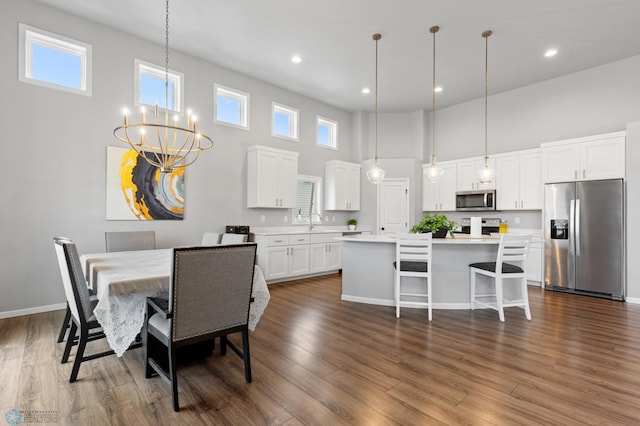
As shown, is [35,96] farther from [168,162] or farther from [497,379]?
[497,379]

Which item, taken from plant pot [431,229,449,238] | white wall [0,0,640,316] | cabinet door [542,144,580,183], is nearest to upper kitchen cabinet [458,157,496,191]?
white wall [0,0,640,316]

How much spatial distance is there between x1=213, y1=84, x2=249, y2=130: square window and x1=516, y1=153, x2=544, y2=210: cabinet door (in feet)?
16.5

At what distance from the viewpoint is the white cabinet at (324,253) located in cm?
600

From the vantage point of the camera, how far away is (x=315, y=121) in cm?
693

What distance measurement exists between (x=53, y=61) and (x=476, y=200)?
6969 millimetres

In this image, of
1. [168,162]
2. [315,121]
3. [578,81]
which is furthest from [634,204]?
[168,162]

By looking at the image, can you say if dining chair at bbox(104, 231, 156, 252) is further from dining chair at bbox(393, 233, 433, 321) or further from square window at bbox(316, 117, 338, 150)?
square window at bbox(316, 117, 338, 150)

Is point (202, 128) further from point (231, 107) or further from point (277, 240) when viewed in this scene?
point (277, 240)

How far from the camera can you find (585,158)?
486 cm

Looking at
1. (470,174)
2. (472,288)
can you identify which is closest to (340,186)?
(470,174)

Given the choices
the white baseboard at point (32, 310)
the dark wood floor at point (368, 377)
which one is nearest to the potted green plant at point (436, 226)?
the dark wood floor at point (368, 377)

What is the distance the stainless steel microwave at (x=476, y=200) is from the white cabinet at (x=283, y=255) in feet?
10.7

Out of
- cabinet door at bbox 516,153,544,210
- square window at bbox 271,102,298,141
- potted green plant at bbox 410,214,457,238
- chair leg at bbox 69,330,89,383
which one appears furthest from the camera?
square window at bbox 271,102,298,141

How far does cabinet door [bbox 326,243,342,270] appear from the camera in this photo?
6.26m
